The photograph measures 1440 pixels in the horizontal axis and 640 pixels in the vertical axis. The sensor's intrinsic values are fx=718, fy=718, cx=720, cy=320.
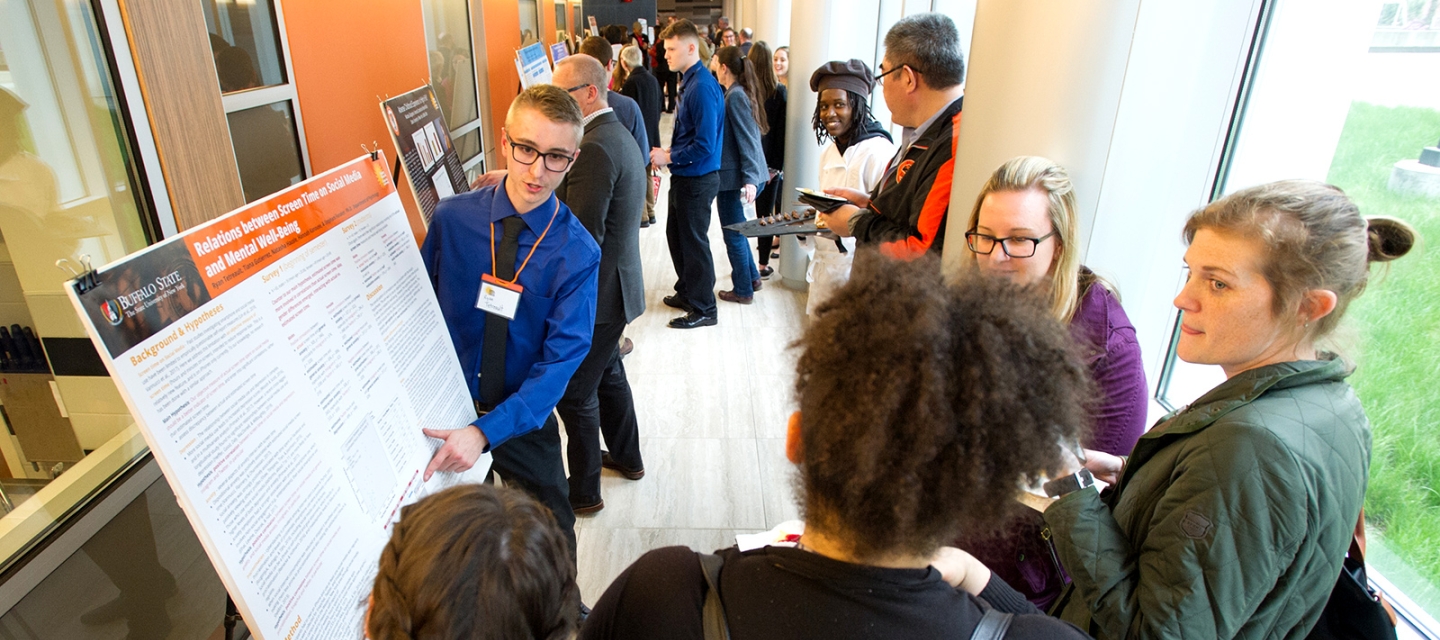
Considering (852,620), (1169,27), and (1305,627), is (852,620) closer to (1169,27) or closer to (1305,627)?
(1305,627)

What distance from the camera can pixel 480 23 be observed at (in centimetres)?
498

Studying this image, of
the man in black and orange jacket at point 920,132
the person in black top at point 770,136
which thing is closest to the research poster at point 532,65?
the person in black top at point 770,136

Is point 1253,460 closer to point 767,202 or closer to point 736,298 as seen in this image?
point 736,298

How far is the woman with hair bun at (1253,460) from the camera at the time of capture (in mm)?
1056

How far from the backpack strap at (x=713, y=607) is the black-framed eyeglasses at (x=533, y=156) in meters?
1.38

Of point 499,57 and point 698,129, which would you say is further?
point 499,57

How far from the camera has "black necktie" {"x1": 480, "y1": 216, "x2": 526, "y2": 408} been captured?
76.3 inches

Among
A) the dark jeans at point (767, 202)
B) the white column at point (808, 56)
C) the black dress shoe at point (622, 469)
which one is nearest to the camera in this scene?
the black dress shoe at point (622, 469)

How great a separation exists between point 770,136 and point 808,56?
2.87ft

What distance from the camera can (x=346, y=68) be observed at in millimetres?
2664

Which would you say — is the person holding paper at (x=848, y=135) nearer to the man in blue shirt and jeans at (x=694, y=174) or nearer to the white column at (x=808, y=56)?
the man in blue shirt and jeans at (x=694, y=174)

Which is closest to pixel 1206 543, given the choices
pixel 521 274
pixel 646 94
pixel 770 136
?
pixel 521 274

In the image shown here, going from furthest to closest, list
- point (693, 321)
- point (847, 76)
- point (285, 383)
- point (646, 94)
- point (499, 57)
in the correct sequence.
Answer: point (646, 94) < point (499, 57) < point (693, 321) < point (847, 76) < point (285, 383)

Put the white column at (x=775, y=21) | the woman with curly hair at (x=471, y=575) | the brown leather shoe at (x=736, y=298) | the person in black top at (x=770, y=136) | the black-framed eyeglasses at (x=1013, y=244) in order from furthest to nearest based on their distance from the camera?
the white column at (x=775, y=21) → the person in black top at (x=770, y=136) → the brown leather shoe at (x=736, y=298) → the black-framed eyeglasses at (x=1013, y=244) → the woman with curly hair at (x=471, y=575)
